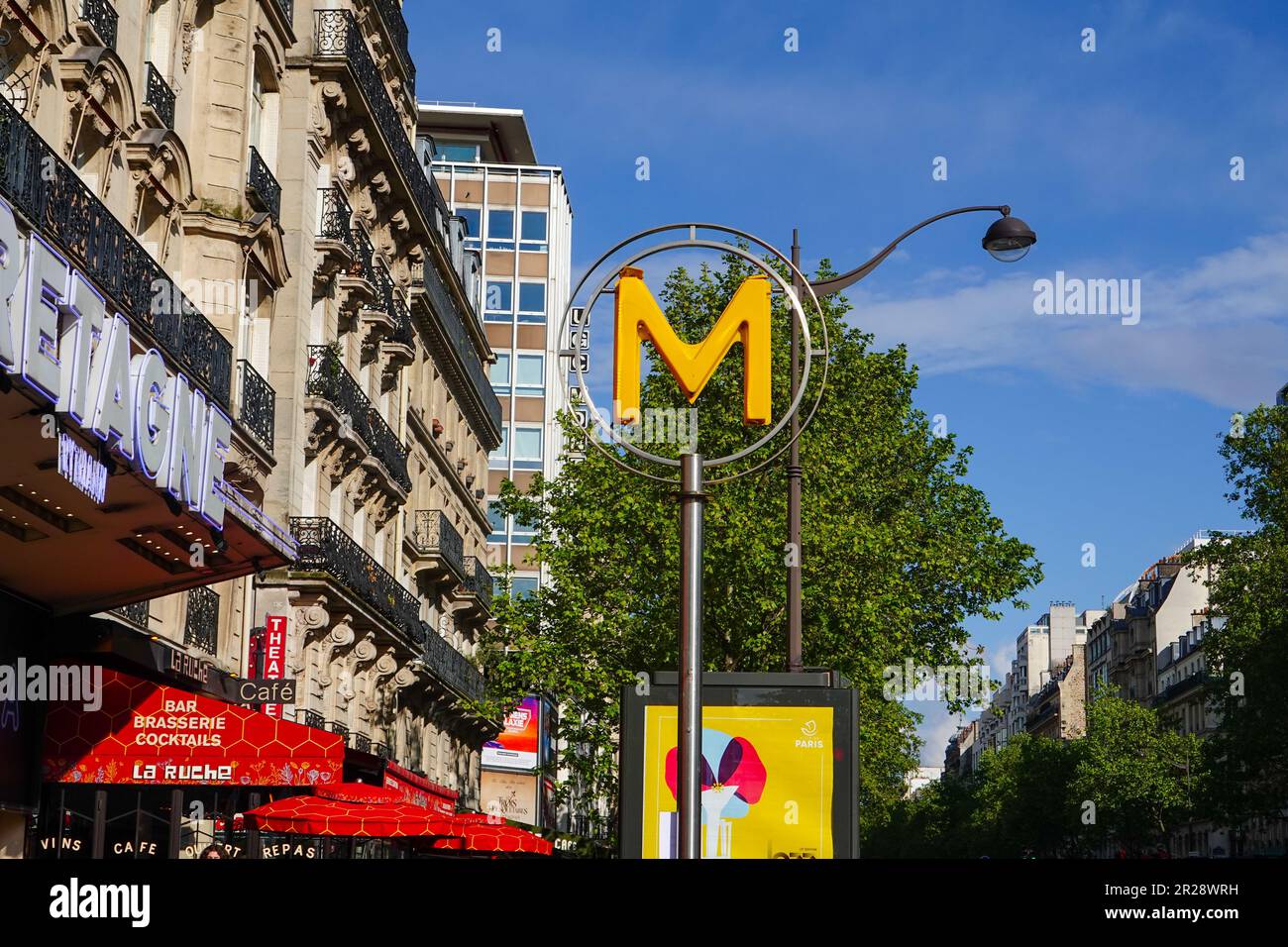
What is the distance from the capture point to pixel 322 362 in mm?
34812

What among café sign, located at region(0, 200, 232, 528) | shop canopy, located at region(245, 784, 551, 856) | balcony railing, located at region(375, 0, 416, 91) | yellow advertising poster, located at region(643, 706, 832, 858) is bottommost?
shop canopy, located at region(245, 784, 551, 856)

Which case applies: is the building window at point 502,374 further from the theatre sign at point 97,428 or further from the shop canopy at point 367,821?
the theatre sign at point 97,428

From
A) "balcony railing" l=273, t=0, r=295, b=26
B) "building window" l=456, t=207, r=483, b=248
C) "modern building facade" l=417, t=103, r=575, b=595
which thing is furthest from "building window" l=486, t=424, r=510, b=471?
"balcony railing" l=273, t=0, r=295, b=26

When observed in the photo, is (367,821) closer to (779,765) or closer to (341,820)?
(341,820)

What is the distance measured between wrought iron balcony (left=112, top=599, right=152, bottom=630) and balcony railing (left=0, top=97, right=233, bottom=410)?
10.7 feet

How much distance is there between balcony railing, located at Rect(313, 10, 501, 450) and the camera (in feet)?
118

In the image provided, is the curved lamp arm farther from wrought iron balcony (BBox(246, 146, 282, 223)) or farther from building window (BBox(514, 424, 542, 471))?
building window (BBox(514, 424, 542, 471))

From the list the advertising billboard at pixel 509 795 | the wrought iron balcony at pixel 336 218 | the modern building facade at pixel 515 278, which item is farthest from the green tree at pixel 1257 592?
the modern building facade at pixel 515 278

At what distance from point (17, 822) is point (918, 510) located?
98.5 feet

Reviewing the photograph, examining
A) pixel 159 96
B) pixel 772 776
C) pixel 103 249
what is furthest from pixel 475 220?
pixel 772 776

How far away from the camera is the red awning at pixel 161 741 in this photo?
2067cm

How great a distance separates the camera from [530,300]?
88.2 meters

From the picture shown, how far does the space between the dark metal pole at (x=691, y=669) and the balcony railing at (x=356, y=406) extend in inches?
1104

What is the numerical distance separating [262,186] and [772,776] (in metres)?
21.7
